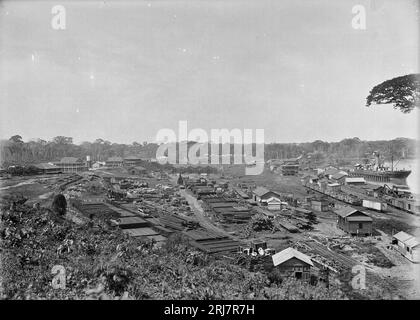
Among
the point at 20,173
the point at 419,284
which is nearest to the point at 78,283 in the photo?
the point at 20,173

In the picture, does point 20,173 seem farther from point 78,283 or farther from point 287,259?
point 287,259

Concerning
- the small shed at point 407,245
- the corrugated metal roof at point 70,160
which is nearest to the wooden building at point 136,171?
the corrugated metal roof at point 70,160

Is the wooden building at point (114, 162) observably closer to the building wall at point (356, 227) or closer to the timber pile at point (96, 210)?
the timber pile at point (96, 210)

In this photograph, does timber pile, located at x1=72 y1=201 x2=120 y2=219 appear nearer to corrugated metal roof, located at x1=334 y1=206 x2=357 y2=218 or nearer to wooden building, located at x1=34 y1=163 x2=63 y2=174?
wooden building, located at x1=34 y1=163 x2=63 y2=174


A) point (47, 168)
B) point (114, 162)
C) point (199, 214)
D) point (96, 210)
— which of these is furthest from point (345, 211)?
point (47, 168)

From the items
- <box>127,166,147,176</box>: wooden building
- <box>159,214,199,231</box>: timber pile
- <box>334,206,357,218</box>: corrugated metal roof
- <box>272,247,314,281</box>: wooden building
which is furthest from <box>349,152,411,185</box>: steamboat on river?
<box>127,166,147,176</box>: wooden building

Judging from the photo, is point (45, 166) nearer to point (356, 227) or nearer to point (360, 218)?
point (356, 227)
